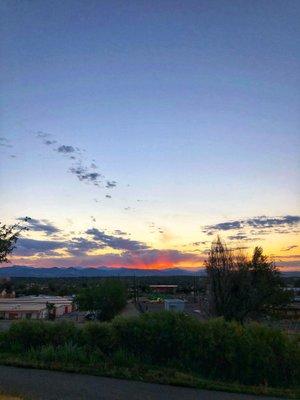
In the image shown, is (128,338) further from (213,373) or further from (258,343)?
(258,343)

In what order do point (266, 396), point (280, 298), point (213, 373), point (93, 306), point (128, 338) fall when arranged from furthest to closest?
point (93, 306) → point (280, 298) → point (128, 338) → point (213, 373) → point (266, 396)

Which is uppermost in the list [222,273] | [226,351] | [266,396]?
[222,273]

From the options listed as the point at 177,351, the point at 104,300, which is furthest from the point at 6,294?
the point at 177,351

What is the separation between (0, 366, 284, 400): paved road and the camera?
9156 millimetres

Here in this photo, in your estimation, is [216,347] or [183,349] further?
[183,349]

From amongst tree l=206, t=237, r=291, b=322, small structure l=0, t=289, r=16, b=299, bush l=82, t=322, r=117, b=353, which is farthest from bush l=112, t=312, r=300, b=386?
small structure l=0, t=289, r=16, b=299

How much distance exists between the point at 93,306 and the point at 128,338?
4600 centimetres

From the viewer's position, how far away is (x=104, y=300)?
5731 cm

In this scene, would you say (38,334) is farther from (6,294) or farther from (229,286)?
(6,294)

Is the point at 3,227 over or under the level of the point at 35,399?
over

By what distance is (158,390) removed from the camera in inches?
393

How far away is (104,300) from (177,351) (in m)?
45.9

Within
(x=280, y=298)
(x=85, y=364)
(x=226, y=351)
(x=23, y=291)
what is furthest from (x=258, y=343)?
(x=23, y=291)

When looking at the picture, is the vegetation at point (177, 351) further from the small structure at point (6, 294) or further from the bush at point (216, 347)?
the small structure at point (6, 294)
